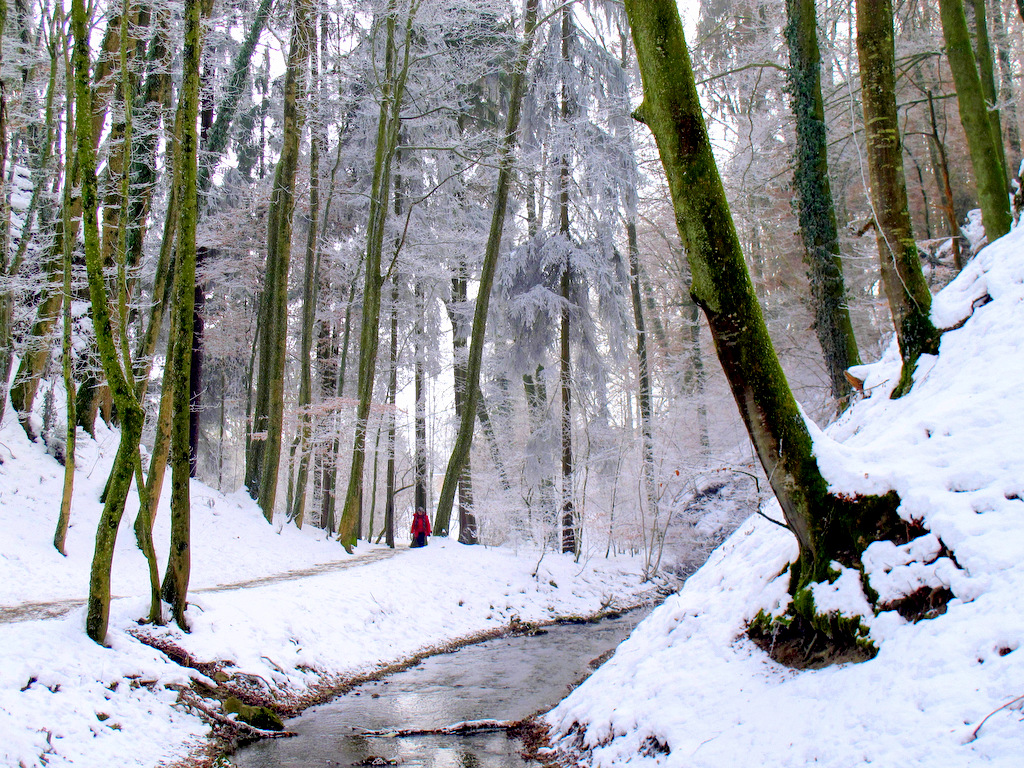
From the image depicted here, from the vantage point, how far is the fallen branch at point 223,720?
5.31 meters

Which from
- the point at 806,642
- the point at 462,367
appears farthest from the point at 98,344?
the point at 462,367

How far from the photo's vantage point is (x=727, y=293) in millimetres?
3699

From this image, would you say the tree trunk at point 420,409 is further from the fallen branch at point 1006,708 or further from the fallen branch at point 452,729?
the fallen branch at point 1006,708

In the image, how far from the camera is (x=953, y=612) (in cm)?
280

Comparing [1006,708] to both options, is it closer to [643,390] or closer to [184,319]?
[184,319]

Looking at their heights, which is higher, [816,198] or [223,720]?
[816,198]

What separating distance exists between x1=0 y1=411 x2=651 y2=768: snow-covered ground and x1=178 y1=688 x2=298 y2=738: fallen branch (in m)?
0.11

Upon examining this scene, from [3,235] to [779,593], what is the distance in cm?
1070

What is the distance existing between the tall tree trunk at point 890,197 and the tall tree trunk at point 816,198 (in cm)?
247

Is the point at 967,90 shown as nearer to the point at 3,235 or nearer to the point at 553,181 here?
the point at 553,181

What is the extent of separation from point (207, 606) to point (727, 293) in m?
5.83

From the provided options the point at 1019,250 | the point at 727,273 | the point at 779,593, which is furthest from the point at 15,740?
the point at 1019,250

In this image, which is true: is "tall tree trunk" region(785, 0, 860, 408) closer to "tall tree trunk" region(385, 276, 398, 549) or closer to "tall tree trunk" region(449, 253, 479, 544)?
"tall tree trunk" region(449, 253, 479, 544)

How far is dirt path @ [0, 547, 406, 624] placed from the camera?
20.6 ft
